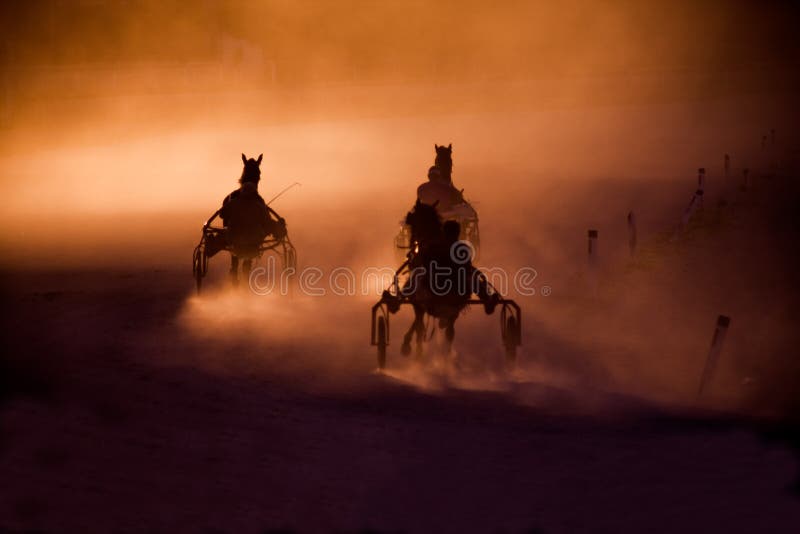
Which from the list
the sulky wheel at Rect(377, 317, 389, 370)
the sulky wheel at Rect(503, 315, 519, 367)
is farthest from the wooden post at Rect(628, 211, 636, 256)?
the sulky wheel at Rect(377, 317, 389, 370)

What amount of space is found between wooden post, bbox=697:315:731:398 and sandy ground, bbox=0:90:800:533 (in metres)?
0.21

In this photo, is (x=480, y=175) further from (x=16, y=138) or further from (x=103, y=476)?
(x=103, y=476)

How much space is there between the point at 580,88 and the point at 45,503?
4794 centimetres

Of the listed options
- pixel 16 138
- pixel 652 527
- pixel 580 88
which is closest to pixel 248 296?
pixel 652 527

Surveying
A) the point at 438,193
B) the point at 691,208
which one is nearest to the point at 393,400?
the point at 438,193

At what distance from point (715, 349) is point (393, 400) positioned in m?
3.02

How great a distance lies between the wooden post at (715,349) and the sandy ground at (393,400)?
0.69 feet

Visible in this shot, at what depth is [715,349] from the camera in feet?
35.5

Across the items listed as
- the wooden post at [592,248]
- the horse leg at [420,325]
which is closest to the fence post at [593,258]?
the wooden post at [592,248]

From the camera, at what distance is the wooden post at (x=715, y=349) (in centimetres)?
1073

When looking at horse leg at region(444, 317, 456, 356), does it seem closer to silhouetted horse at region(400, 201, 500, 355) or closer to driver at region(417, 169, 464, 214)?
silhouetted horse at region(400, 201, 500, 355)

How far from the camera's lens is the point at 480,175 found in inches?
1254

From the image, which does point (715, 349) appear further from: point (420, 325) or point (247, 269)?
point (247, 269)

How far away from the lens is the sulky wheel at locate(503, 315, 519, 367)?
11.9 m
